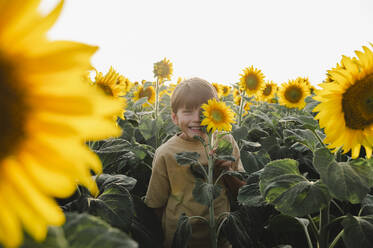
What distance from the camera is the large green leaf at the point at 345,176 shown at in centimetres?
151

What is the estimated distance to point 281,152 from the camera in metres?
3.46

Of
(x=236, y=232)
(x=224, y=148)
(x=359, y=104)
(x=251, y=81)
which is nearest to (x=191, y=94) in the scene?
(x=224, y=148)

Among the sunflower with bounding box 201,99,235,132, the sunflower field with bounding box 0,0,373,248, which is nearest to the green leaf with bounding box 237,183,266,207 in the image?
the sunflower field with bounding box 0,0,373,248

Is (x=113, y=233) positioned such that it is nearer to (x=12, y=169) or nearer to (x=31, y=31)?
(x=12, y=169)

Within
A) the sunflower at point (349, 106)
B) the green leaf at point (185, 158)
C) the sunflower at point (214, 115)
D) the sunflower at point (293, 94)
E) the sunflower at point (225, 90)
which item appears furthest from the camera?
the sunflower at point (225, 90)

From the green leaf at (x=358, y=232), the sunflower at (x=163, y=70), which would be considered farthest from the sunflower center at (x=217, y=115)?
the sunflower at (x=163, y=70)

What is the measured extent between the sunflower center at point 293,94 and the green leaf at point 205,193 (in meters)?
4.60

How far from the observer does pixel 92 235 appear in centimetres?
69

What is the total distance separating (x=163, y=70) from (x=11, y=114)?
4894 millimetres

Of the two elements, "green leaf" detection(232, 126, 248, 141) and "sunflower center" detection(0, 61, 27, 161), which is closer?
"sunflower center" detection(0, 61, 27, 161)

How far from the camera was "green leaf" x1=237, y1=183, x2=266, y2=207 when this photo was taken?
75.0 inches

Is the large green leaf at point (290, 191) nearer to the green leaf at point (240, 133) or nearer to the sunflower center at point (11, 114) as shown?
the sunflower center at point (11, 114)

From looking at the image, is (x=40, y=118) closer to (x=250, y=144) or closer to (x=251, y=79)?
(x=250, y=144)

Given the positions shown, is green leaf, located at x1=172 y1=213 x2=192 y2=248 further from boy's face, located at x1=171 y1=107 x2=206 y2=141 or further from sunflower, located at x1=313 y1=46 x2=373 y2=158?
sunflower, located at x1=313 y1=46 x2=373 y2=158
